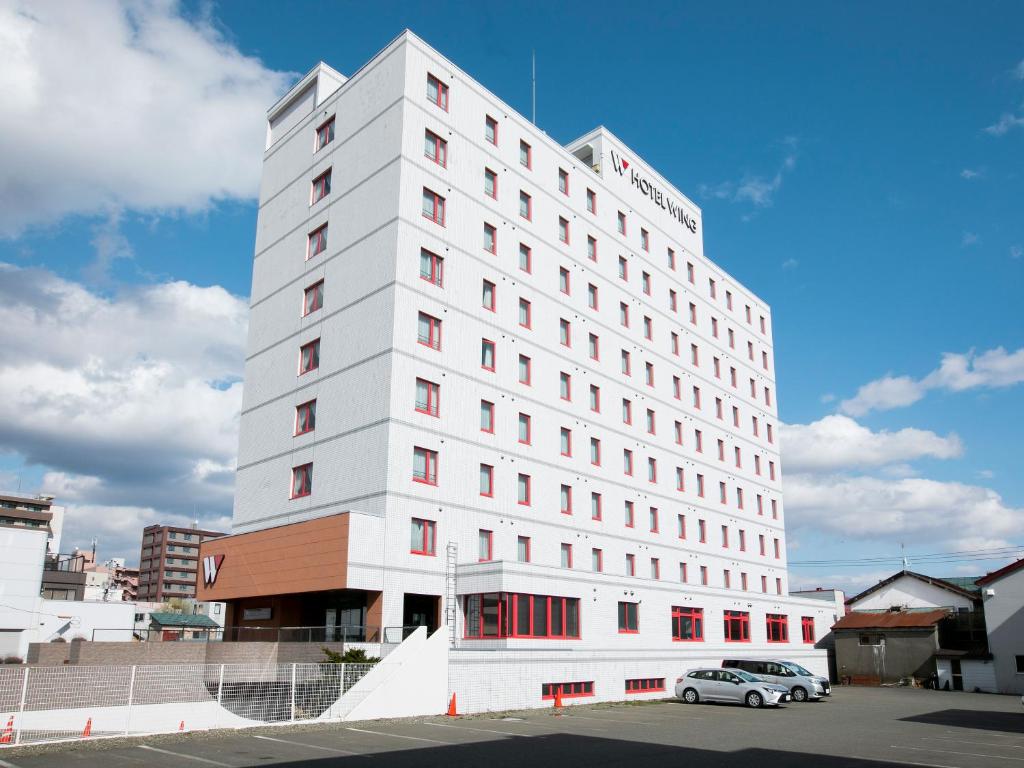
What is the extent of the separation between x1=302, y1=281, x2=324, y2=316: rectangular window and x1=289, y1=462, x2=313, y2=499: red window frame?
8.09 m

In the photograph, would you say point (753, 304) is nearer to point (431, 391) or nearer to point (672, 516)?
point (672, 516)

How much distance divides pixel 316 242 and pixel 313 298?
328cm

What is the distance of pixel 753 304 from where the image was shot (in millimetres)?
70938

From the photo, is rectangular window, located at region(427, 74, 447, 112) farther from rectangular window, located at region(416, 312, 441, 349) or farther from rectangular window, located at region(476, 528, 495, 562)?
rectangular window, located at region(476, 528, 495, 562)

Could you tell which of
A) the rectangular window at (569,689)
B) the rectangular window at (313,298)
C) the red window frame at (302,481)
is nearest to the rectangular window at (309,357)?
the rectangular window at (313,298)

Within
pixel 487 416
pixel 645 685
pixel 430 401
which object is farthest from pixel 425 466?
pixel 645 685

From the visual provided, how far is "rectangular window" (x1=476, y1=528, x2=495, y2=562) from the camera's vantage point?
3972 cm

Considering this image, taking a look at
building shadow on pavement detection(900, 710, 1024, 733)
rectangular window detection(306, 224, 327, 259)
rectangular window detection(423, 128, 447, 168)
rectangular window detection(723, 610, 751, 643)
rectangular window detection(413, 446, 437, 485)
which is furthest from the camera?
rectangular window detection(723, 610, 751, 643)

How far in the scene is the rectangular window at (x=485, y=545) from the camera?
130ft

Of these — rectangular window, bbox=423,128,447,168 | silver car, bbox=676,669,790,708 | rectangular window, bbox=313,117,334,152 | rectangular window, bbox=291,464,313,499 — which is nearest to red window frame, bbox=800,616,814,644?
silver car, bbox=676,669,790,708

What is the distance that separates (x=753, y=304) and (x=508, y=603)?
4337 centimetres

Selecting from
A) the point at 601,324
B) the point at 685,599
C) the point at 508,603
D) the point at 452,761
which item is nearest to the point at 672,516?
the point at 685,599

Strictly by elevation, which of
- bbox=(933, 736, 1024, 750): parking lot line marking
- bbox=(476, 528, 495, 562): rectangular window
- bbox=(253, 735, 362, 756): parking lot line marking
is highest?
bbox=(476, 528, 495, 562): rectangular window

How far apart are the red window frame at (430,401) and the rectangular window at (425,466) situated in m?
1.76
